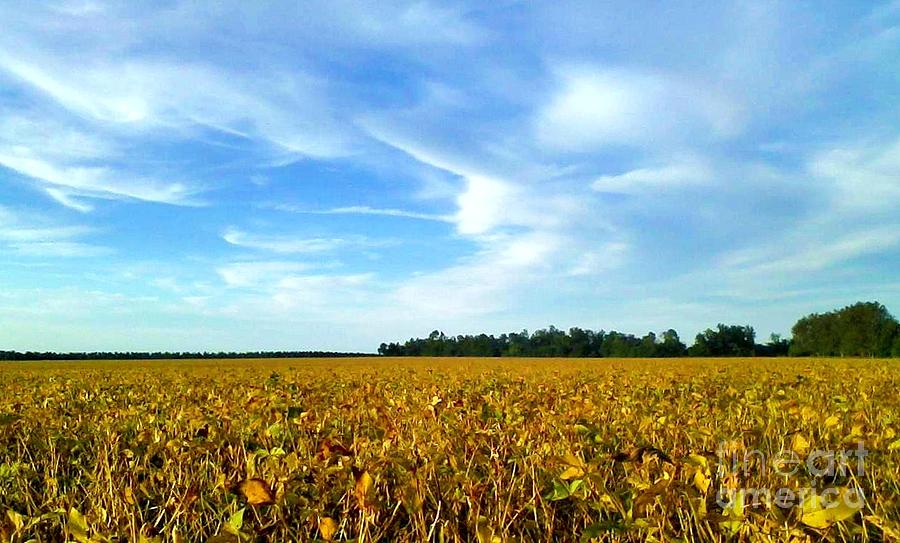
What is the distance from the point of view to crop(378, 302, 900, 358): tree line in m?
106

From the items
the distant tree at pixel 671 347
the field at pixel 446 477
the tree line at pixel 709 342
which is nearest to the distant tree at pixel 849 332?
the tree line at pixel 709 342

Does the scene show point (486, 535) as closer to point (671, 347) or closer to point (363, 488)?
point (363, 488)

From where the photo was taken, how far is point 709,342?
131 metres

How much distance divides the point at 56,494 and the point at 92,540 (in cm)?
117

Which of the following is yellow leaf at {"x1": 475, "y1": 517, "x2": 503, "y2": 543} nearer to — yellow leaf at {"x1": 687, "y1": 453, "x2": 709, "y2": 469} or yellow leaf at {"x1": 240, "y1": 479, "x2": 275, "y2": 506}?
yellow leaf at {"x1": 240, "y1": 479, "x2": 275, "y2": 506}

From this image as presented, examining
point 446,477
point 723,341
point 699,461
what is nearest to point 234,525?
point 446,477

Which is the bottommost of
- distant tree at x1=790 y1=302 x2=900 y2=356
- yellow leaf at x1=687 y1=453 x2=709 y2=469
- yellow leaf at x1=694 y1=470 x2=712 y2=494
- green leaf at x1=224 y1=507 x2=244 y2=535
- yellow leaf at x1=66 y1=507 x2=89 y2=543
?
yellow leaf at x1=66 y1=507 x2=89 y2=543

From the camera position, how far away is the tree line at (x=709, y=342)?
10562 centimetres

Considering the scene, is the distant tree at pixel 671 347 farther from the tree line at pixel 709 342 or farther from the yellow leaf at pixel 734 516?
the yellow leaf at pixel 734 516

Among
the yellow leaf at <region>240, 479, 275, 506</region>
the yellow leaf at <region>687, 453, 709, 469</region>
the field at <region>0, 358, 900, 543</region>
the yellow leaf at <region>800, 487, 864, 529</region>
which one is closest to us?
the yellow leaf at <region>800, 487, 864, 529</region>

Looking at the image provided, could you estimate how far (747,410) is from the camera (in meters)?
5.70

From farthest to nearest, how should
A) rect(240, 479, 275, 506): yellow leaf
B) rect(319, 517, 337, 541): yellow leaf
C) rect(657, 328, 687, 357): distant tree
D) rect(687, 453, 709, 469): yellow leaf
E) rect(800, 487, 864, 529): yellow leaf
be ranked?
rect(657, 328, 687, 357): distant tree, rect(687, 453, 709, 469): yellow leaf, rect(240, 479, 275, 506): yellow leaf, rect(319, 517, 337, 541): yellow leaf, rect(800, 487, 864, 529): yellow leaf

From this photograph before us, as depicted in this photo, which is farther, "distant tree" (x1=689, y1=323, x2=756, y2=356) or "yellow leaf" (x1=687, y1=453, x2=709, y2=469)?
"distant tree" (x1=689, y1=323, x2=756, y2=356)

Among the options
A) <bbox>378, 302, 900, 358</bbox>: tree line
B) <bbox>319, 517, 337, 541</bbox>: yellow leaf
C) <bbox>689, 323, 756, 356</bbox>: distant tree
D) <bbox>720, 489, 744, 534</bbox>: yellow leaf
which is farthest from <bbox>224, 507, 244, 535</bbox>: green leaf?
<bbox>689, 323, 756, 356</bbox>: distant tree
